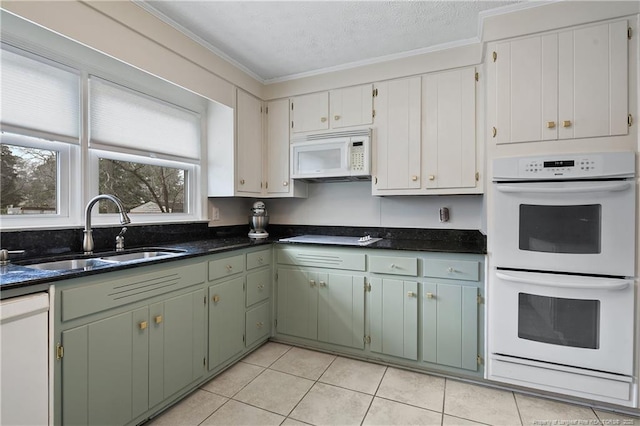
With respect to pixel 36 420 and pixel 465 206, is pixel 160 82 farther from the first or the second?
pixel 465 206

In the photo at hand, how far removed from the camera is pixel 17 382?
117 cm

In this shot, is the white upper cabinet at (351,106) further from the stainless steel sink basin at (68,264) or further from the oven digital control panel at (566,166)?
the stainless steel sink basin at (68,264)

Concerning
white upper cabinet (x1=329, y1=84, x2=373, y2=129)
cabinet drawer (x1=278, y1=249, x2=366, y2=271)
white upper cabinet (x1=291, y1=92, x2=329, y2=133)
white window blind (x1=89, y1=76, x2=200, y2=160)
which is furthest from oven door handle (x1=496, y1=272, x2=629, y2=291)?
white window blind (x1=89, y1=76, x2=200, y2=160)

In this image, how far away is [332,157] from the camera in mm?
2795

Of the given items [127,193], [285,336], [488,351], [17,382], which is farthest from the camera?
[285,336]

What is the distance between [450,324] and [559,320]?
2.05ft

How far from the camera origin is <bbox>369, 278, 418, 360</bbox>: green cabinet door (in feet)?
7.45

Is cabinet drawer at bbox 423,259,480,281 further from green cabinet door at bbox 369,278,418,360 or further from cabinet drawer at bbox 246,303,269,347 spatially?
cabinet drawer at bbox 246,303,269,347

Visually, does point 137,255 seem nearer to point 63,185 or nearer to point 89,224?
point 89,224

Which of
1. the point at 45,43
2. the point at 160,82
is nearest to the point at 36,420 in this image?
the point at 45,43

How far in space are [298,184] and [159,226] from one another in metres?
1.31

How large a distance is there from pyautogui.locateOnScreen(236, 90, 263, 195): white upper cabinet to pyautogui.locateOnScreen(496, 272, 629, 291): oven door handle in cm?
217

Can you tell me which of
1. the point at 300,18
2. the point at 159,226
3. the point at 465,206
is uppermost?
the point at 300,18

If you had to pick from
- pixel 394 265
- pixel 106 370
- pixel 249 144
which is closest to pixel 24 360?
pixel 106 370
